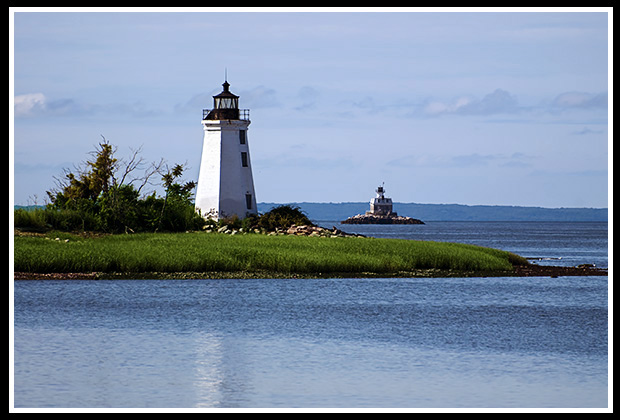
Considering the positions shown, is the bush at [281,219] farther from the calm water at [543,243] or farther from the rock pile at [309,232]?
the calm water at [543,243]

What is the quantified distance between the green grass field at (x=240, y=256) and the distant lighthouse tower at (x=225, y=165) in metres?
8.87

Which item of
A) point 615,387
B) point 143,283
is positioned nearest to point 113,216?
point 143,283

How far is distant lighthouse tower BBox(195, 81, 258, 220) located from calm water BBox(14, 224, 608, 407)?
57.4ft

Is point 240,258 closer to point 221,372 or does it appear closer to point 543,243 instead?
point 221,372

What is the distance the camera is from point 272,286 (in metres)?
37.0

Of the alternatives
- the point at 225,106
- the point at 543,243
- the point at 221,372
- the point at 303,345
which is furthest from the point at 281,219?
the point at 543,243

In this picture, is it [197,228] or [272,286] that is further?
[197,228]

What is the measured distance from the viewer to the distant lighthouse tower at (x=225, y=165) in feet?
181

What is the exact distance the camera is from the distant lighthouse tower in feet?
181

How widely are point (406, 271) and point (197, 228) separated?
15586 millimetres

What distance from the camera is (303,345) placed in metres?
23.2

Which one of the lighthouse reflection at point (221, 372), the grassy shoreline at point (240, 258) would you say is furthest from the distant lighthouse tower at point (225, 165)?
the lighthouse reflection at point (221, 372)
